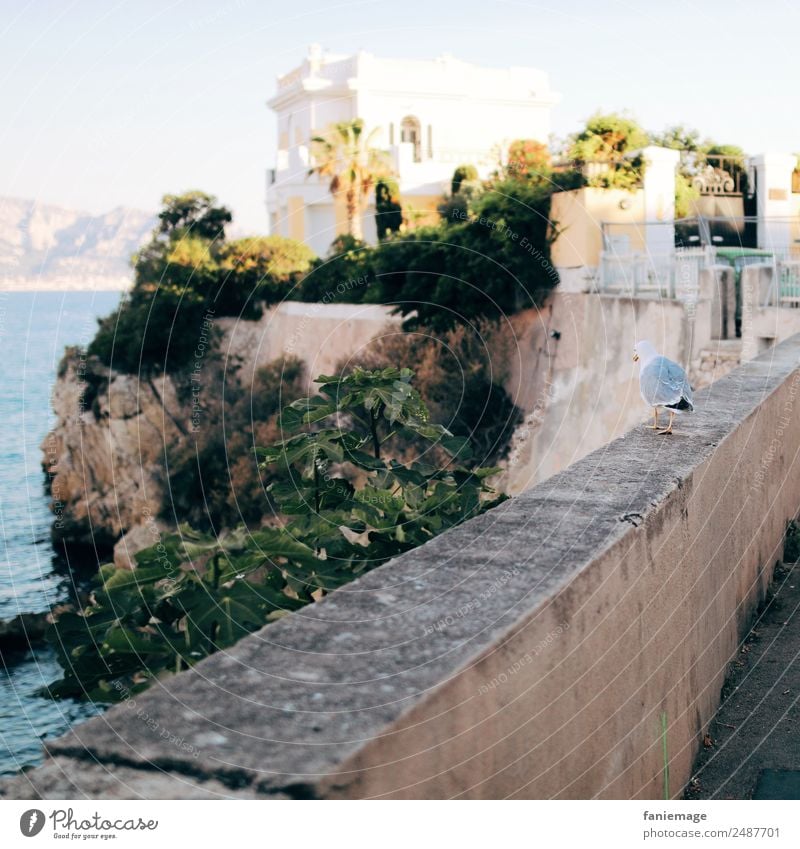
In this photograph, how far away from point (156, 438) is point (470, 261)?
13333 mm

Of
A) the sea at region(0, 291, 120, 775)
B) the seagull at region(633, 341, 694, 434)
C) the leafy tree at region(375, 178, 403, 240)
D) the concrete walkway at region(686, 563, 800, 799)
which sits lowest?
the sea at region(0, 291, 120, 775)

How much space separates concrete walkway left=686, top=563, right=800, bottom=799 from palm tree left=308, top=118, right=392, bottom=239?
85.3 ft

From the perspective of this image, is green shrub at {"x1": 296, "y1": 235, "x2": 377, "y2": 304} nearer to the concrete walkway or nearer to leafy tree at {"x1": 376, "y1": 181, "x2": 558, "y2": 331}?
leafy tree at {"x1": 376, "y1": 181, "x2": 558, "y2": 331}

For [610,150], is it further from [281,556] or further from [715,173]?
[281,556]

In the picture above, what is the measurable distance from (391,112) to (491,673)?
3487cm

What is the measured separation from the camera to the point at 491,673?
1948 mm

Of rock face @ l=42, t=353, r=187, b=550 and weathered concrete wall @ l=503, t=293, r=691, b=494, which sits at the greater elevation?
weathered concrete wall @ l=503, t=293, r=691, b=494

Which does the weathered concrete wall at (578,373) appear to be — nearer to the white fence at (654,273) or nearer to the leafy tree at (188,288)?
the white fence at (654,273)

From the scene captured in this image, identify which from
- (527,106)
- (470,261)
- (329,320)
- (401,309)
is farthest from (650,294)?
(527,106)

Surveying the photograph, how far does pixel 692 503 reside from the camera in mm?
3330

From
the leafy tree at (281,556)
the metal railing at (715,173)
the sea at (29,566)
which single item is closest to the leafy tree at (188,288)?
the sea at (29,566)

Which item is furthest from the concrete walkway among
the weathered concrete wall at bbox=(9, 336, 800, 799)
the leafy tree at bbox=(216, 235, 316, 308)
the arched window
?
the arched window

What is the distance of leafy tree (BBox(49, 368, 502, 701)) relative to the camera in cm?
280

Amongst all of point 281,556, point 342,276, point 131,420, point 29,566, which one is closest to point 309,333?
point 342,276
